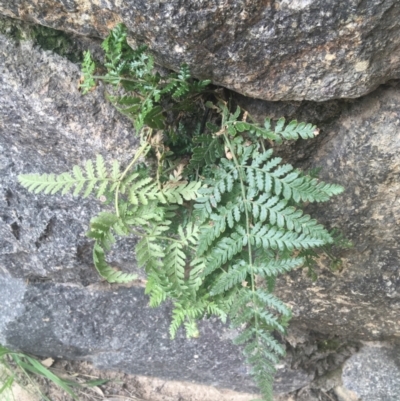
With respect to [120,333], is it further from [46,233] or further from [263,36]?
[263,36]

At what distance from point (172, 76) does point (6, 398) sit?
108 inches

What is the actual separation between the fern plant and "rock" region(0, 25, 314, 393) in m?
0.21

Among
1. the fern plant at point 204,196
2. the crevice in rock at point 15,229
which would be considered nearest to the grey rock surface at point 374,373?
the fern plant at point 204,196

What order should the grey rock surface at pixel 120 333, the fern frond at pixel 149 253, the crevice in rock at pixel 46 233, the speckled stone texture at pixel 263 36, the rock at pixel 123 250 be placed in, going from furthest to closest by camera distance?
the grey rock surface at pixel 120 333 < the crevice in rock at pixel 46 233 < the rock at pixel 123 250 < the fern frond at pixel 149 253 < the speckled stone texture at pixel 263 36

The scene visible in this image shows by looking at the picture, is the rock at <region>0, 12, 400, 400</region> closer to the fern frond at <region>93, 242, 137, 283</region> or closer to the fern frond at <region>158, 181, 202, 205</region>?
the fern frond at <region>158, 181, 202, 205</region>

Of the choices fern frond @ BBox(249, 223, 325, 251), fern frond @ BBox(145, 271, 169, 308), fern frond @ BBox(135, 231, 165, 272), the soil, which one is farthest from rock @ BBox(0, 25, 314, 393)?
fern frond @ BBox(249, 223, 325, 251)

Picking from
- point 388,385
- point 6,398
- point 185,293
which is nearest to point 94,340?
point 6,398

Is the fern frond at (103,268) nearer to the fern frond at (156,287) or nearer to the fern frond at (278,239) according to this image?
the fern frond at (156,287)

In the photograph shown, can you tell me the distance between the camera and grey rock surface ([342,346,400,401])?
8.96ft

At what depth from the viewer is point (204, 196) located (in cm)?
169

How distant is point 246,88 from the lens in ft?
5.35

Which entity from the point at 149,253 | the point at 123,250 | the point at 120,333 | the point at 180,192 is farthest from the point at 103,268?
the point at 120,333

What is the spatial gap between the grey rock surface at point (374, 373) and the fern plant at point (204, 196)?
1361 mm

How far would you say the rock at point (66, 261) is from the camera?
72.8 inches
